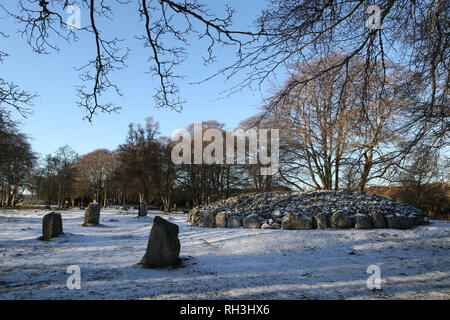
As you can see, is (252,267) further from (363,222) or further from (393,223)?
(393,223)

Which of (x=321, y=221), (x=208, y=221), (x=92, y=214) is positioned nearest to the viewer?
(x=321, y=221)

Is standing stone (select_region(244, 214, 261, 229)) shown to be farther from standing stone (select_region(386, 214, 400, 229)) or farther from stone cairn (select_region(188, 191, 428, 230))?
standing stone (select_region(386, 214, 400, 229))

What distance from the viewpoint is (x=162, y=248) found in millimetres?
5109

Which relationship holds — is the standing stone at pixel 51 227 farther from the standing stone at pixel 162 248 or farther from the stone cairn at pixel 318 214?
the stone cairn at pixel 318 214

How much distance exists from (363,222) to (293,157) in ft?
27.2

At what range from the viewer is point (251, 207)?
454 inches

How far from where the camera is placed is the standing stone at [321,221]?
877 centimetres

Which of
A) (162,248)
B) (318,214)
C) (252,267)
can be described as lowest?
(252,267)

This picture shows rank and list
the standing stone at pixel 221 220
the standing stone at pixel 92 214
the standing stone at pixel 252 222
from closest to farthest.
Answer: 1. the standing stone at pixel 252 222
2. the standing stone at pixel 221 220
3. the standing stone at pixel 92 214

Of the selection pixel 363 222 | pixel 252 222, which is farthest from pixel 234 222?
pixel 363 222

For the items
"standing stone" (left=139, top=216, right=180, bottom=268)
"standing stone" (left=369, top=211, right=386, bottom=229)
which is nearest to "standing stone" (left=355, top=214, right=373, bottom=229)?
→ "standing stone" (left=369, top=211, right=386, bottom=229)

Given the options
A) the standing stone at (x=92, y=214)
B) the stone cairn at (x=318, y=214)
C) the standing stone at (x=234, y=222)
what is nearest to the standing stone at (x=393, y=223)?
the stone cairn at (x=318, y=214)

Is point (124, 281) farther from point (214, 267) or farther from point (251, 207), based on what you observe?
point (251, 207)

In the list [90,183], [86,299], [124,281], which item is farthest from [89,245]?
[90,183]
